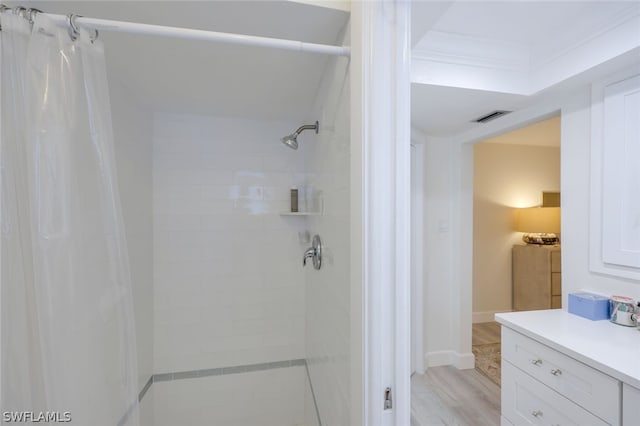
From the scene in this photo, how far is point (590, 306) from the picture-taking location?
4.74 ft

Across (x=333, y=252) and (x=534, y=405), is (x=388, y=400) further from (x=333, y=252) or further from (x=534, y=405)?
(x=534, y=405)

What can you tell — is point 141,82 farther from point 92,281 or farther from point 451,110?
point 451,110

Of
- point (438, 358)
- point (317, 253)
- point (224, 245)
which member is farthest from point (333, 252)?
point (438, 358)

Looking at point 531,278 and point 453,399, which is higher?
point 531,278

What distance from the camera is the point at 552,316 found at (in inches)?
60.1

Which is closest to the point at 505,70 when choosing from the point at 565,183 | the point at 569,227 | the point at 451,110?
the point at 451,110

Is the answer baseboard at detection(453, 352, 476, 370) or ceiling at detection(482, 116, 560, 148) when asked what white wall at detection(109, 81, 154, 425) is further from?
ceiling at detection(482, 116, 560, 148)

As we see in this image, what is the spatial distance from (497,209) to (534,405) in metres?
2.73

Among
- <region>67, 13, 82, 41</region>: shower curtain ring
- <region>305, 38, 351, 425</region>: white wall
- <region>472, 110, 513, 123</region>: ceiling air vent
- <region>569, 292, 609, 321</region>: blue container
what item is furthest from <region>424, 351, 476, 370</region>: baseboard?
<region>67, 13, 82, 41</region>: shower curtain ring

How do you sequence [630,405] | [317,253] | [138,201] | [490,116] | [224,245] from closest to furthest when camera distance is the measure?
[630,405] → [317,253] → [138,201] → [224,245] → [490,116]

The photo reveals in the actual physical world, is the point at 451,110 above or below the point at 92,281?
above

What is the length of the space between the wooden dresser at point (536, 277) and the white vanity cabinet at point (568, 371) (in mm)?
2004

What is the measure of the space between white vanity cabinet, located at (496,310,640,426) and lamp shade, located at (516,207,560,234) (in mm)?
2057

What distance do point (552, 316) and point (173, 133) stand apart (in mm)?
2500
